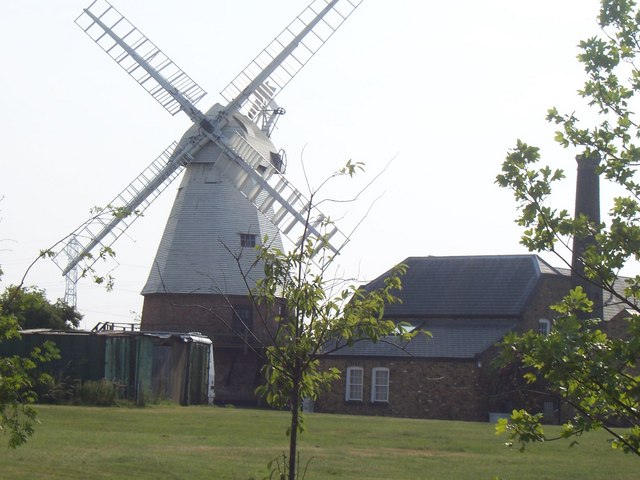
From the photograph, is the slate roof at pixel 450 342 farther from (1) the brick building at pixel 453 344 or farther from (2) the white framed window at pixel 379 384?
(2) the white framed window at pixel 379 384

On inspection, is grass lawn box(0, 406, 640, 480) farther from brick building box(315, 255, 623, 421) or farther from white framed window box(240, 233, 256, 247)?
white framed window box(240, 233, 256, 247)

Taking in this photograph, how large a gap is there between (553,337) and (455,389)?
35.1 meters

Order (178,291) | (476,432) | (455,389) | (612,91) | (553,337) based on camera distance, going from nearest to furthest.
Answer: (553,337), (612,91), (476,432), (455,389), (178,291)

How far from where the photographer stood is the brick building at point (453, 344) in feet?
139

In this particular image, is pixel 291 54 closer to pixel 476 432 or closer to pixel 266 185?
pixel 266 185

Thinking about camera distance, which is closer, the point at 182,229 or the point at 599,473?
the point at 599,473

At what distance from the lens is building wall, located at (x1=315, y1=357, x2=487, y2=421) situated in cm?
4216

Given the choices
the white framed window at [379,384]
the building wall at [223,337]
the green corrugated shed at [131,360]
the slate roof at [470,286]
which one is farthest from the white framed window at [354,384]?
the green corrugated shed at [131,360]

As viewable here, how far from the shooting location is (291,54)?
47.3 meters

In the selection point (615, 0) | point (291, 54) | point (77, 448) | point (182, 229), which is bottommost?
point (77, 448)

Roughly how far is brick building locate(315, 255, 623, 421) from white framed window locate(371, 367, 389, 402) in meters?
0.04

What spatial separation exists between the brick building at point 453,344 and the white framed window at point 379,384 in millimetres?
40

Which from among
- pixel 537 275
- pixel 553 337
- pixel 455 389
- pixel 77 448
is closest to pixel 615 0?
pixel 553 337

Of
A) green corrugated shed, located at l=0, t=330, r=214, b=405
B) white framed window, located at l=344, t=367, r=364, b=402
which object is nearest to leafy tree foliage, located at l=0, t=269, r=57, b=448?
green corrugated shed, located at l=0, t=330, r=214, b=405
